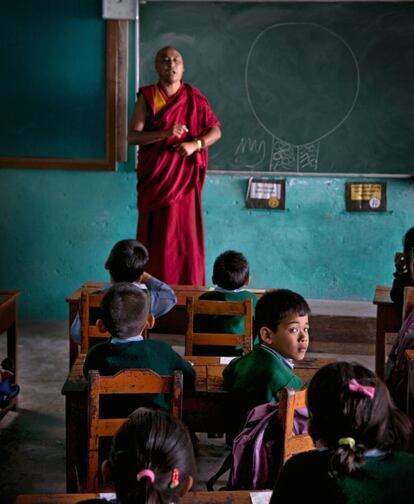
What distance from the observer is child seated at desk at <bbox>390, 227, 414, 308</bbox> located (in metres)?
3.90

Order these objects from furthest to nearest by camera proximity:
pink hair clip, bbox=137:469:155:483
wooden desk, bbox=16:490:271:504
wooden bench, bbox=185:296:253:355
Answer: wooden bench, bbox=185:296:253:355, wooden desk, bbox=16:490:271:504, pink hair clip, bbox=137:469:155:483

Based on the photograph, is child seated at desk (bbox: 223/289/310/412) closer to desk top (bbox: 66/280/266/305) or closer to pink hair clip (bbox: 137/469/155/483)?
pink hair clip (bbox: 137/469/155/483)

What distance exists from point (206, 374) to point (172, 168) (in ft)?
8.90

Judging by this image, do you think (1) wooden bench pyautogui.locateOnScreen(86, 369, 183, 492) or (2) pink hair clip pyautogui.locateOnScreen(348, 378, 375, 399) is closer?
(2) pink hair clip pyautogui.locateOnScreen(348, 378, 375, 399)

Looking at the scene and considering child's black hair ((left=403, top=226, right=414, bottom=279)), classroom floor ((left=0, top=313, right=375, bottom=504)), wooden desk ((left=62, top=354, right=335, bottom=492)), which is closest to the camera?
wooden desk ((left=62, top=354, right=335, bottom=492))

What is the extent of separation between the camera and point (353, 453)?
1.58 metres

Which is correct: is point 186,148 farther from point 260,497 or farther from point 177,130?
point 260,497

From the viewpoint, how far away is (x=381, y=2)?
5598 millimetres

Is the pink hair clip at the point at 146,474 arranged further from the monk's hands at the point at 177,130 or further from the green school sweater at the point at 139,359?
the monk's hands at the point at 177,130

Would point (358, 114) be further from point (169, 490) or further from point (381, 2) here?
point (169, 490)

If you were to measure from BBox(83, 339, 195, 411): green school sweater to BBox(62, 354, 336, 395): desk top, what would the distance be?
89 mm

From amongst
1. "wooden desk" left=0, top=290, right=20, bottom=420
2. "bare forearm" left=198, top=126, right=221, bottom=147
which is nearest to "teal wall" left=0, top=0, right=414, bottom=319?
"bare forearm" left=198, top=126, right=221, bottom=147

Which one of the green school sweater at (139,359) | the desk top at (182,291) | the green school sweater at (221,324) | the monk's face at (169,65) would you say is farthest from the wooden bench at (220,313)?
the monk's face at (169,65)

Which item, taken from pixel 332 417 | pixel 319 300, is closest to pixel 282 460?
pixel 332 417
